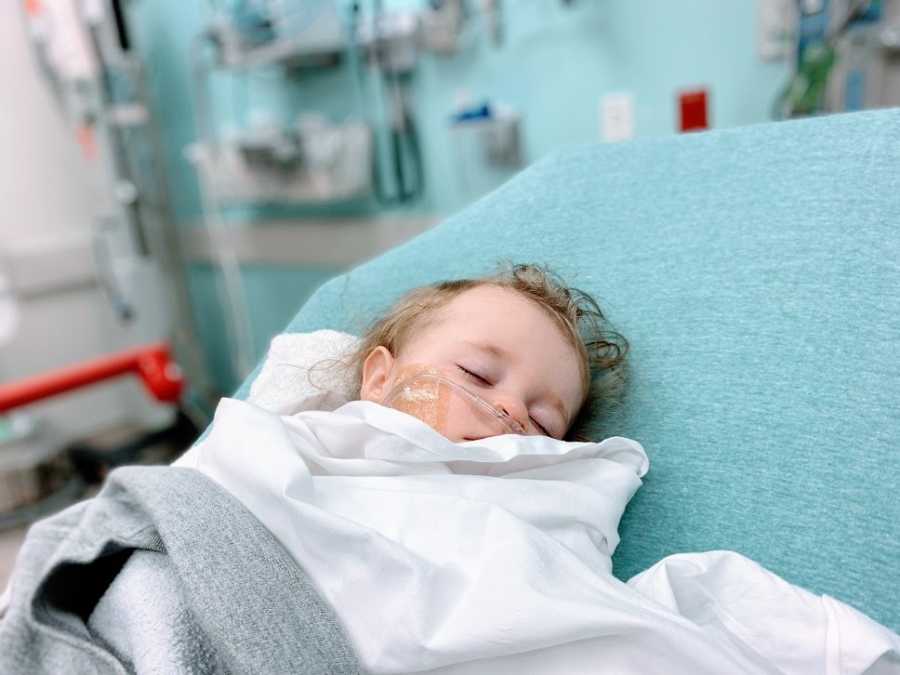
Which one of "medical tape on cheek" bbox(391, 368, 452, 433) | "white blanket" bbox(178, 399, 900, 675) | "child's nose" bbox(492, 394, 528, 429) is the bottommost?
"white blanket" bbox(178, 399, 900, 675)

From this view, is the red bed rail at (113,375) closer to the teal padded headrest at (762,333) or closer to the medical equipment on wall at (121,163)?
the medical equipment on wall at (121,163)

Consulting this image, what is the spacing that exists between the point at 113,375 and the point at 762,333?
215 centimetres

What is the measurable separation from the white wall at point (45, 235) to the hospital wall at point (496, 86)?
0.43 metres

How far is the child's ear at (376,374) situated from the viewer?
909 millimetres

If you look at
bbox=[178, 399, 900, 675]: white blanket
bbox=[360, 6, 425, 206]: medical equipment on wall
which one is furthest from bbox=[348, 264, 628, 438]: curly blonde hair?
bbox=[360, 6, 425, 206]: medical equipment on wall

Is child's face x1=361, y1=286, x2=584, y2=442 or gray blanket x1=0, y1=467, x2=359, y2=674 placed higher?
child's face x1=361, y1=286, x2=584, y2=442

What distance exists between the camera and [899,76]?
1.61 m

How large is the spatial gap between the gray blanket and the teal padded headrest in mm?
400

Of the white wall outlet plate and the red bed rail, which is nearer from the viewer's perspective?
the white wall outlet plate

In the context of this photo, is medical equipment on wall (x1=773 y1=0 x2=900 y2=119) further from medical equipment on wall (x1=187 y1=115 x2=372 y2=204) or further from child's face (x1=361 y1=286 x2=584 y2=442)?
medical equipment on wall (x1=187 y1=115 x2=372 y2=204)

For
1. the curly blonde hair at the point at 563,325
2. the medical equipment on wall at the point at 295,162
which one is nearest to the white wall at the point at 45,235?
the medical equipment on wall at the point at 295,162

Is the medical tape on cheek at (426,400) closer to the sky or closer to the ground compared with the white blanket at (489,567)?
closer to the sky

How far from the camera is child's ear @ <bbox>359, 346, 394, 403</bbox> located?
2.98 feet

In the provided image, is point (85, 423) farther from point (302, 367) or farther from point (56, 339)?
point (302, 367)
